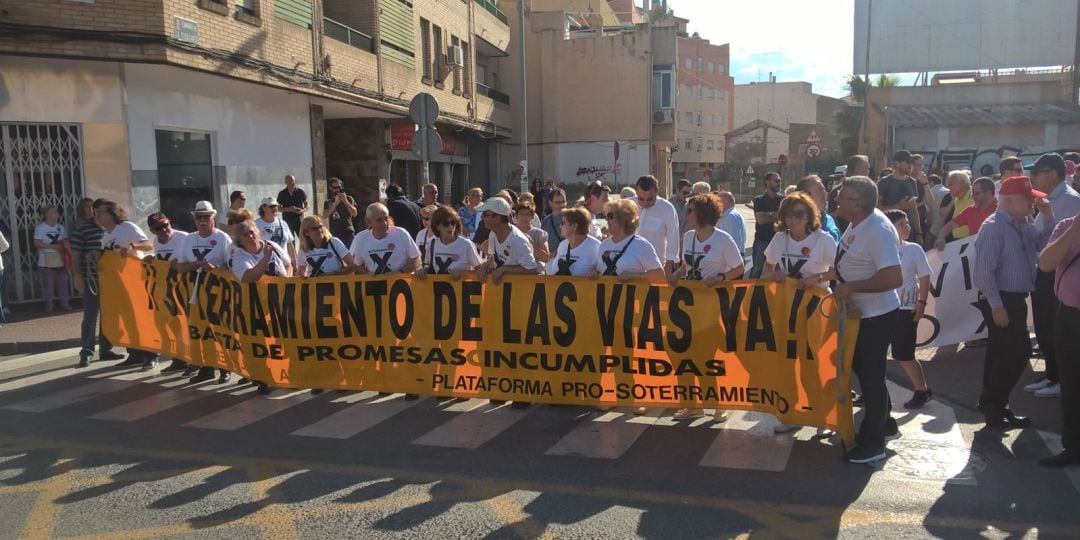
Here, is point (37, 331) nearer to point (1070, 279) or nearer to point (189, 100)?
point (189, 100)

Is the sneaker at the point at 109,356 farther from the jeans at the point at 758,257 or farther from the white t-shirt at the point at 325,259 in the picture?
the jeans at the point at 758,257

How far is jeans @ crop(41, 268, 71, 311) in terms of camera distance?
40.1ft

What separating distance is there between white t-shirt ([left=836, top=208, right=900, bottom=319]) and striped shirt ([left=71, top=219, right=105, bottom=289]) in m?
7.54

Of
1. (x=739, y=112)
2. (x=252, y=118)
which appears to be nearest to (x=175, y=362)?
(x=252, y=118)

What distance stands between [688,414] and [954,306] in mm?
3420

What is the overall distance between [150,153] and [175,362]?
6.54 m

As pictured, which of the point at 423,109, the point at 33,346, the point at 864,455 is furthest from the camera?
the point at 423,109

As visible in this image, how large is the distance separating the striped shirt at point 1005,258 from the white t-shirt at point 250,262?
5841 mm

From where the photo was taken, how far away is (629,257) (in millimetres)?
6430

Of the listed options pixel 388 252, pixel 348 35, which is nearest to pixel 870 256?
pixel 388 252

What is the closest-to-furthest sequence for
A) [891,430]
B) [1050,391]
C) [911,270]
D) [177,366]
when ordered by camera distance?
[891,430] < [911,270] < [1050,391] < [177,366]

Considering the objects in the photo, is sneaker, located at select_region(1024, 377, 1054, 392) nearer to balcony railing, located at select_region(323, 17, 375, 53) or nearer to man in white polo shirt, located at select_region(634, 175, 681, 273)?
man in white polo shirt, located at select_region(634, 175, 681, 273)

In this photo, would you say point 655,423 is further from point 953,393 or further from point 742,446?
point 953,393

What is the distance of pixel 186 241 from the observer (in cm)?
812
